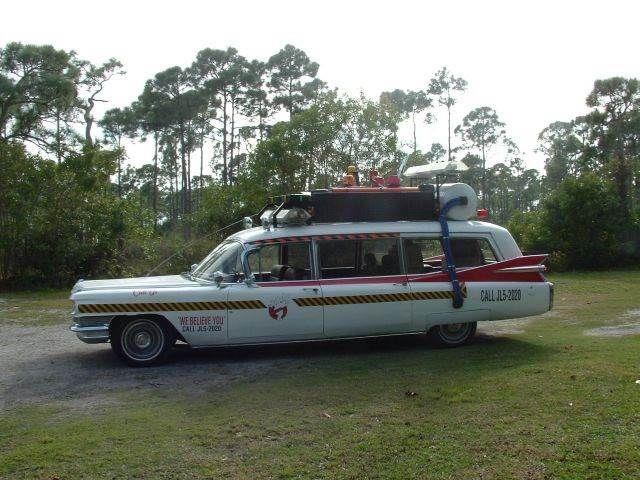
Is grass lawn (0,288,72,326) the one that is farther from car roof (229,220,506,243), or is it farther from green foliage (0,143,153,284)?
car roof (229,220,506,243)

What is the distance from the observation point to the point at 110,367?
884cm

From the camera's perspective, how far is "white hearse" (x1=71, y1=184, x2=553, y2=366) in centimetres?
875

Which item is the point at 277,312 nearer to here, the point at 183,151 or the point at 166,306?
the point at 166,306

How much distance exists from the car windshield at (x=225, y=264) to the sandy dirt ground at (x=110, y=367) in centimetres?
112

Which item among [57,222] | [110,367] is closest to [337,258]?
[110,367]

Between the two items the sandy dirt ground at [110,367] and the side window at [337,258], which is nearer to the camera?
the sandy dirt ground at [110,367]

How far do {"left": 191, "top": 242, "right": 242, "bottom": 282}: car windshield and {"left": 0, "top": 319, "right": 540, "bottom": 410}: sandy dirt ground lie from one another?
3.67 feet

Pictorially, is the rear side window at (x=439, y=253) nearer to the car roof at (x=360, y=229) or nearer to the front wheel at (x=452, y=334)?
the car roof at (x=360, y=229)

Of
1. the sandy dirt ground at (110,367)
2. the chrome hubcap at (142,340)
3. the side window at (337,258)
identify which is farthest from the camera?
the side window at (337,258)

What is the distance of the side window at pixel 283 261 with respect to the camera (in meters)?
9.16

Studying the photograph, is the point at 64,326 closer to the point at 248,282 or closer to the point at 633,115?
the point at 248,282

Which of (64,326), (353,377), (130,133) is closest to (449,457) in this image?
(353,377)

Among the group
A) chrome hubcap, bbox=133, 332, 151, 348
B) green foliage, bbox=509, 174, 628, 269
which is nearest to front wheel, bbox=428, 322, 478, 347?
chrome hubcap, bbox=133, 332, 151, 348

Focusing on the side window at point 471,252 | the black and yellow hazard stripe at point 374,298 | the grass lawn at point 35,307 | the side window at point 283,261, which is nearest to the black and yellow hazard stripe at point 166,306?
the side window at point 283,261
